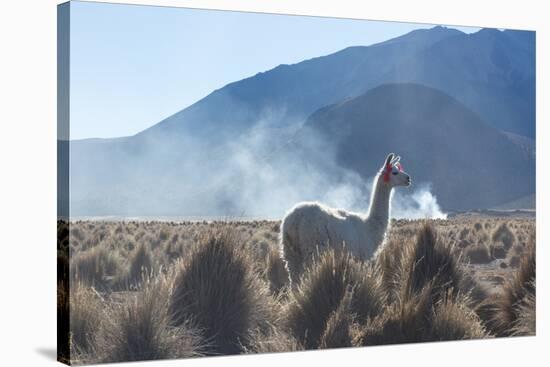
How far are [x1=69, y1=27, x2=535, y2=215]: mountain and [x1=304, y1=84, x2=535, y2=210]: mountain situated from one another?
0.11 meters

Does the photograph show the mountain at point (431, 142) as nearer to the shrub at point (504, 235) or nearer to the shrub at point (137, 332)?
the shrub at point (504, 235)

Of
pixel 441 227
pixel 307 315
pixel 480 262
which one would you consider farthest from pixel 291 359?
pixel 480 262

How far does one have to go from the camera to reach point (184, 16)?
34.9ft

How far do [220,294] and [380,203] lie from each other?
3.17 m

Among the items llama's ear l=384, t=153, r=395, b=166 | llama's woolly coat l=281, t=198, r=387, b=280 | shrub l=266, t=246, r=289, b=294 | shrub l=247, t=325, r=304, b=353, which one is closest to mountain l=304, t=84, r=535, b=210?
llama's ear l=384, t=153, r=395, b=166

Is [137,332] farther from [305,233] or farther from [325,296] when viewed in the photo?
[305,233]

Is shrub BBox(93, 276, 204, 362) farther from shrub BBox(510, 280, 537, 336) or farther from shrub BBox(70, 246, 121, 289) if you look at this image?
shrub BBox(510, 280, 537, 336)

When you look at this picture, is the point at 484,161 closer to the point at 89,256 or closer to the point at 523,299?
the point at 523,299

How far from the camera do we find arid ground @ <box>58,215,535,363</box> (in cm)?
926

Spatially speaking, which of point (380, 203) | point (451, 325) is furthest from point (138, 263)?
point (451, 325)

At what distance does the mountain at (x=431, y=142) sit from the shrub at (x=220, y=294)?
2123mm

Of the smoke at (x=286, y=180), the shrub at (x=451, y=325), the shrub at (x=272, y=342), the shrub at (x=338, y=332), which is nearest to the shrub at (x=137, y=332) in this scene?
the shrub at (x=272, y=342)

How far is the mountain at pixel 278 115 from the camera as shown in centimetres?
1077

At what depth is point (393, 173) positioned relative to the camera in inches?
478
